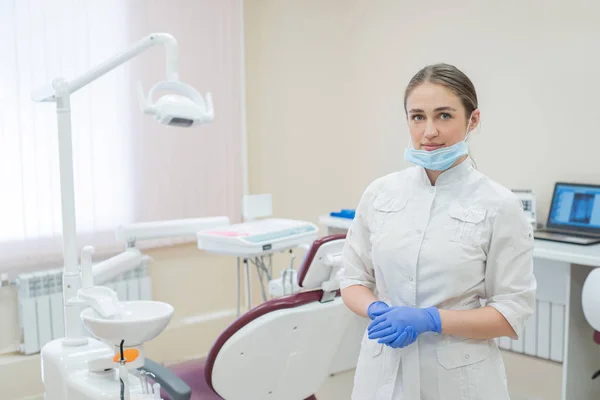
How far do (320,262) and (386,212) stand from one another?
19.8 inches

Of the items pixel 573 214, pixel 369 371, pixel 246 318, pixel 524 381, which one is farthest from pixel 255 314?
pixel 524 381

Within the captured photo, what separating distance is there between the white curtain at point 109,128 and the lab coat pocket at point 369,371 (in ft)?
6.73

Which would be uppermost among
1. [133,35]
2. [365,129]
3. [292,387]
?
[133,35]

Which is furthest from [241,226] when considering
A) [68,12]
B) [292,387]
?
[68,12]

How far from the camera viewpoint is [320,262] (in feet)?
5.83

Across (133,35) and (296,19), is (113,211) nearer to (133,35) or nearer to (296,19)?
(133,35)

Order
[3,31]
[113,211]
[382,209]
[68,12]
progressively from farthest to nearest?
[113,211], [68,12], [3,31], [382,209]

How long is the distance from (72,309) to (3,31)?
1.53m

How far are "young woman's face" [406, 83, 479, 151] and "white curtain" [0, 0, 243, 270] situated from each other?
2131 millimetres

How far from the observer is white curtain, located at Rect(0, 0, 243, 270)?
2.73 meters

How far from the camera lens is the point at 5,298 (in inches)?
111

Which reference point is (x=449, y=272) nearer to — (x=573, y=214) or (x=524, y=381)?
(x=573, y=214)

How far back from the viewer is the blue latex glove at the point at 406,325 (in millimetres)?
1165

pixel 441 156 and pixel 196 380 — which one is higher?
pixel 441 156
